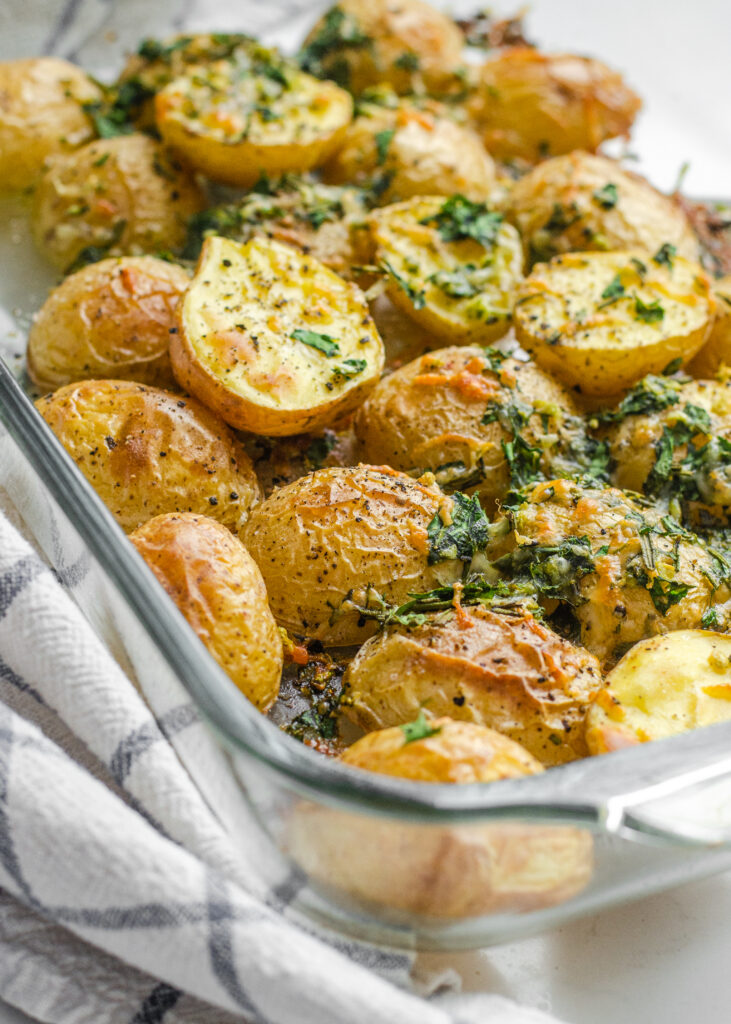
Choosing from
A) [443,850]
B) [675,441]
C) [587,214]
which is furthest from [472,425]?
[443,850]

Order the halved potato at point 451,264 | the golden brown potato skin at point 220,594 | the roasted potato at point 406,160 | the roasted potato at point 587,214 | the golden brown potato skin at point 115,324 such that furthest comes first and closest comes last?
the roasted potato at point 406,160, the roasted potato at point 587,214, the halved potato at point 451,264, the golden brown potato skin at point 115,324, the golden brown potato skin at point 220,594

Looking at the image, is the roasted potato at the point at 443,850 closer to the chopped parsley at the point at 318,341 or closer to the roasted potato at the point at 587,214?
the chopped parsley at the point at 318,341

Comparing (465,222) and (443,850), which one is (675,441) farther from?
(443,850)

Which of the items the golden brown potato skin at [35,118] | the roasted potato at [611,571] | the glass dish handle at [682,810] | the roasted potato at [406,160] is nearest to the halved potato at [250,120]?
the roasted potato at [406,160]

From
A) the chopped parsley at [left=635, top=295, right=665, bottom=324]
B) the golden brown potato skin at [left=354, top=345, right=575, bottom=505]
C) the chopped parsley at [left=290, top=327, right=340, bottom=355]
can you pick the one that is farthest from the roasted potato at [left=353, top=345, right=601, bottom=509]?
the chopped parsley at [left=635, top=295, right=665, bottom=324]

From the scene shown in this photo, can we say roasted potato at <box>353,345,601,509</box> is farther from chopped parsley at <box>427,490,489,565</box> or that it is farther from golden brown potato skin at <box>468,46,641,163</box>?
golden brown potato skin at <box>468,46,641,163</box>

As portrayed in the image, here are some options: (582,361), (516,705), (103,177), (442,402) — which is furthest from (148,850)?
(103,177)
